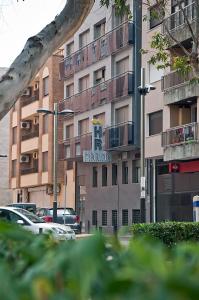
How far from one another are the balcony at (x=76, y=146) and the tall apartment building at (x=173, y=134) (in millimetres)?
6005

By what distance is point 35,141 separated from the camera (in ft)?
184

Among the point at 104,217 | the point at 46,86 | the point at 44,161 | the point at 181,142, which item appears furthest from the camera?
the point at 46,86

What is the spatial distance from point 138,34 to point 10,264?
3863cm

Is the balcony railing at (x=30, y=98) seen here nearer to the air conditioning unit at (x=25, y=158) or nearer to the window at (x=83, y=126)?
the air conditioning unit at (x=25, y=158)

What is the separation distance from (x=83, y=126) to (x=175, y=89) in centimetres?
1303

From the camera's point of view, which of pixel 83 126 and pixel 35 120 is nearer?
pixel 83 126

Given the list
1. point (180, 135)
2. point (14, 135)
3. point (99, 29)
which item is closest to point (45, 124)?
point (14, 135)

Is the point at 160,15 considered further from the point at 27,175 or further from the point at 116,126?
the point at 27,175

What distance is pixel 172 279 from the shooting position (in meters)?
1.73

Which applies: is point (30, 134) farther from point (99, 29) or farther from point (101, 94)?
point (101, 94)

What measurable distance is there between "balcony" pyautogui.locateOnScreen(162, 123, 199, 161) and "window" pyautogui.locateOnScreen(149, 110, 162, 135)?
6.62 ft

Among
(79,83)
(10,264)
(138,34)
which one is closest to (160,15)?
(10,264)

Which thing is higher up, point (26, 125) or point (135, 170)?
point (26, 125)

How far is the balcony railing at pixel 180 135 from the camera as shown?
107 ft
